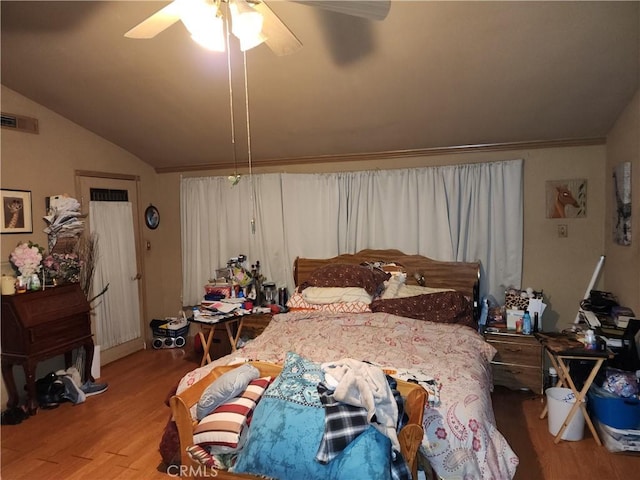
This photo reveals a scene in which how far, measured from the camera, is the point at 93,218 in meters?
4.21

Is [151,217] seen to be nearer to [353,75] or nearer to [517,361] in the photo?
[353,75]

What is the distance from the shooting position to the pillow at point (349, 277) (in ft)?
12.6

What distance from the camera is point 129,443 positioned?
2.86 meters

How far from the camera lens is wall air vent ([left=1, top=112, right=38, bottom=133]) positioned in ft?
11.2

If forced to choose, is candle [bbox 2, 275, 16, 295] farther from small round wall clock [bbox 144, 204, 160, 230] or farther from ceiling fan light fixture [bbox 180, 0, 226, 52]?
ceiling fan light fixture [bbox 180, 0, 226, 52]

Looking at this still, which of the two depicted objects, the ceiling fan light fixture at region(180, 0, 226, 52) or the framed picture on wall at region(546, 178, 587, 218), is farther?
the framed picture on wall at region(546, 178, 587, 218)

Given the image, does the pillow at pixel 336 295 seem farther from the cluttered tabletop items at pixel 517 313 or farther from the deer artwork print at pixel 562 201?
the deer artwork print at pixel 562 201

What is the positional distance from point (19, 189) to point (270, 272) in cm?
243

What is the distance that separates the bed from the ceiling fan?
5.57 ft

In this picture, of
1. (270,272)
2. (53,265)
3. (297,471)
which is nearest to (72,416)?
(53,265)

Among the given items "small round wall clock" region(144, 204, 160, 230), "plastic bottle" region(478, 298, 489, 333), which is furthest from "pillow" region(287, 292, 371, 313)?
"small round wall clock" region(144, 204, 160, 230)

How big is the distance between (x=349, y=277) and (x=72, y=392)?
8.34 ft

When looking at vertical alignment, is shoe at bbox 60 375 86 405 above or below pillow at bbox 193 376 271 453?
below

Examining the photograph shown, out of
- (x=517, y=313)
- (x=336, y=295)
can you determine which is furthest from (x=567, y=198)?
(x=336, y=295)
